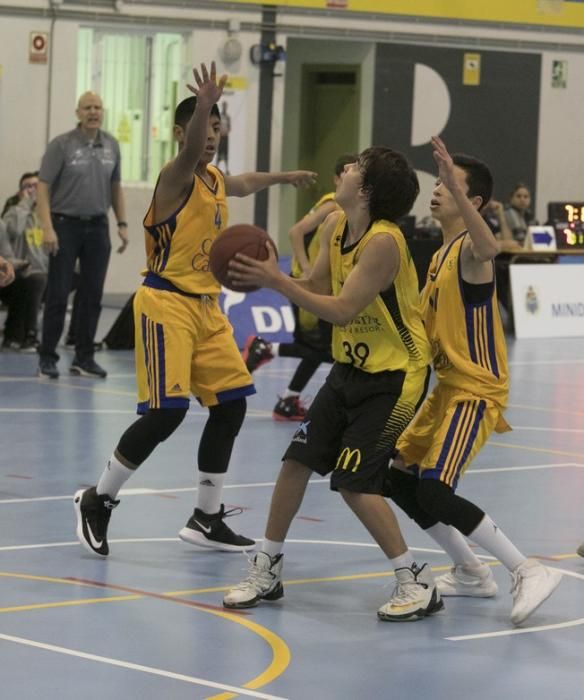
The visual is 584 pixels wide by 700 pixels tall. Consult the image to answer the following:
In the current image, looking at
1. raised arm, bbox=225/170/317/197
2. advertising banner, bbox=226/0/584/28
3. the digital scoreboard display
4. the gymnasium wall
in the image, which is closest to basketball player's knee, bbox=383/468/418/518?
raised arm, bbox=225/170/317/197

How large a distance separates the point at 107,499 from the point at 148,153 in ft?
46.3

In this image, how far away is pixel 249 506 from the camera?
25.3ft

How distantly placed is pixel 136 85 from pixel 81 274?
324 inches

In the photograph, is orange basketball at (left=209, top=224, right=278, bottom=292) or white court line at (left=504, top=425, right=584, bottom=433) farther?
white court line at (left=504, top=425, right=584, bottom=433)

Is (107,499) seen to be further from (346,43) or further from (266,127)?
(346,43)

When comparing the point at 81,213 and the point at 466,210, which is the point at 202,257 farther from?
the point at 81,213

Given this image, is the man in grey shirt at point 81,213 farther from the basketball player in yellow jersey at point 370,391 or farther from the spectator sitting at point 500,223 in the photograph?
the spectator sitting at point 500,223

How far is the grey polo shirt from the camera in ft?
40.0

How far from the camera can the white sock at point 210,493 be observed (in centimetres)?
682

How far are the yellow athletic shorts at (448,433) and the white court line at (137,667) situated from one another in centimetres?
127

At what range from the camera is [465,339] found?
19.0 ft

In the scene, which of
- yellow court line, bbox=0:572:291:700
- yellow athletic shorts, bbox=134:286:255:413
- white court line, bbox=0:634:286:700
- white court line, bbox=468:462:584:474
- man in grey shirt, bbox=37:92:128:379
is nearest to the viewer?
white court line, bbox=0:634:286:700

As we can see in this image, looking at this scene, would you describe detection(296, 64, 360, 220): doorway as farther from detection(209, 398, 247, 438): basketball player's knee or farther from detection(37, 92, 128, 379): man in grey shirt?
detection(209, 398, 247, 438): basketball player's knee

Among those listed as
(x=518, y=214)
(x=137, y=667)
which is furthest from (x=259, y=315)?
(x=137, y=667)
